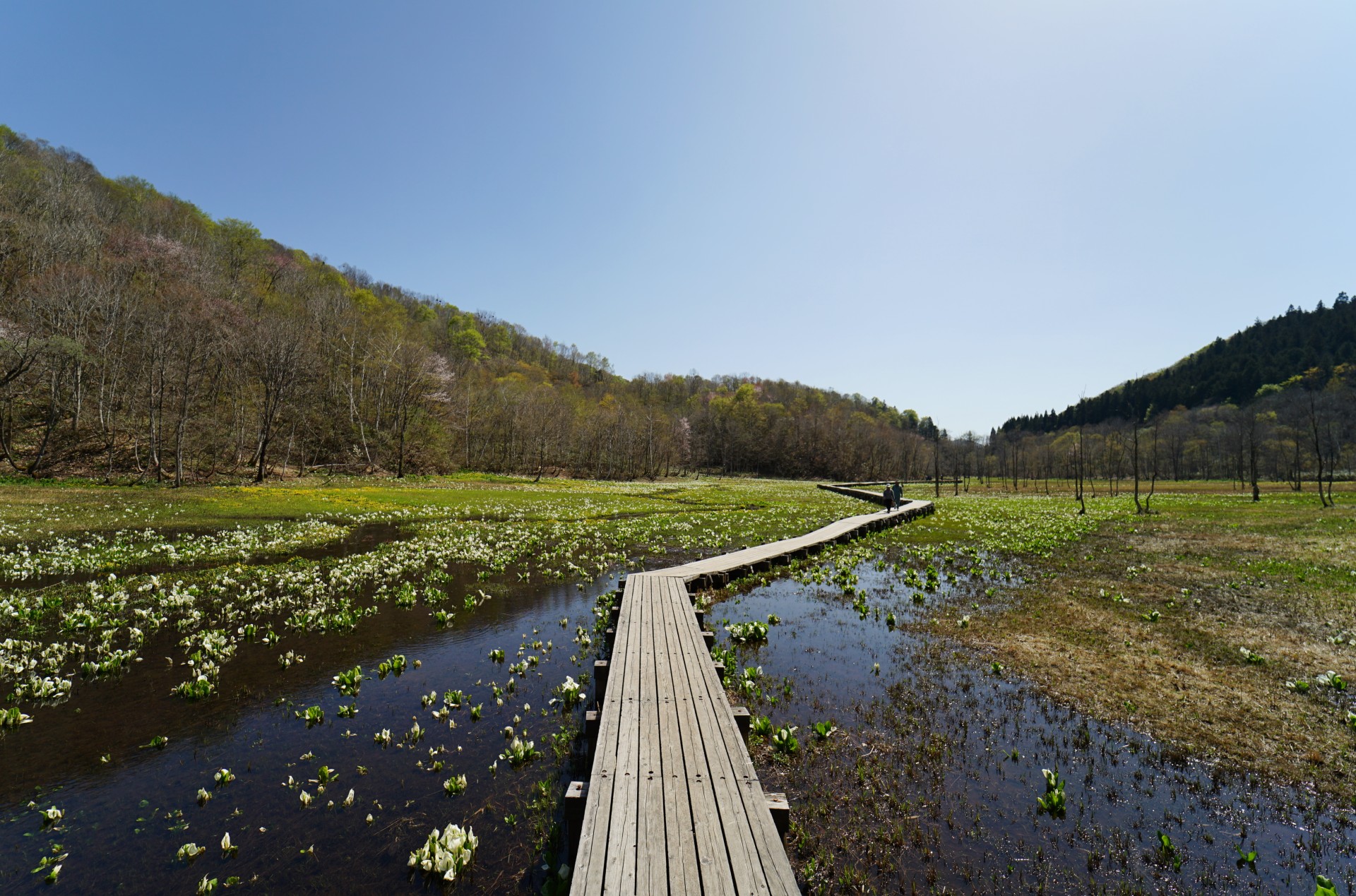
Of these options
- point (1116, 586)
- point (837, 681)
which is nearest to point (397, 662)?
point (837, 681)

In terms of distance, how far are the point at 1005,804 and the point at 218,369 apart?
67.5 meters

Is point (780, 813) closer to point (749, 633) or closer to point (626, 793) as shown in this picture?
point (626, 793)

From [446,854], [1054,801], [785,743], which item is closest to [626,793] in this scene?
[446,854]

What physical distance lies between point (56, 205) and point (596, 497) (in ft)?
208

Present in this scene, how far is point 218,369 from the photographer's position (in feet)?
167

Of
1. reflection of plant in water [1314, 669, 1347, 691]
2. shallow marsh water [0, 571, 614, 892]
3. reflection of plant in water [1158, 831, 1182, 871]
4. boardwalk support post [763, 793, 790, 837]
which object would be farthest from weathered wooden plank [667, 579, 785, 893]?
reflection of plant in water [1314, 669, 1347, 691]

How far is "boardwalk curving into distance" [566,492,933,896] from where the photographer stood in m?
3.87

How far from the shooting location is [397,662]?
934cm

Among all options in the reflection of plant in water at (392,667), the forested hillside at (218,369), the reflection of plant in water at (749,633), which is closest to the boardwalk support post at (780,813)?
the reflection of plant in water at (749,633)

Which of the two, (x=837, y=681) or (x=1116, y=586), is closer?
(x=837, y=681)

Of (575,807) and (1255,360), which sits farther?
(1255,360)

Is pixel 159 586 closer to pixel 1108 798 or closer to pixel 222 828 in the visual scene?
pixel 222 828

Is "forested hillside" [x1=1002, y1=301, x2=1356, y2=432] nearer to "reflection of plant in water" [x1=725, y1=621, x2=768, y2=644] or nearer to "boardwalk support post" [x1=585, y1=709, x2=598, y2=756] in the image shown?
"reflection of plant in water" [x1=725, y1=621, x2=768, y2=644]

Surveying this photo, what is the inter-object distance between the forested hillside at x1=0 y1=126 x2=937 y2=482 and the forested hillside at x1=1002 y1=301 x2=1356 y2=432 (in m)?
168
